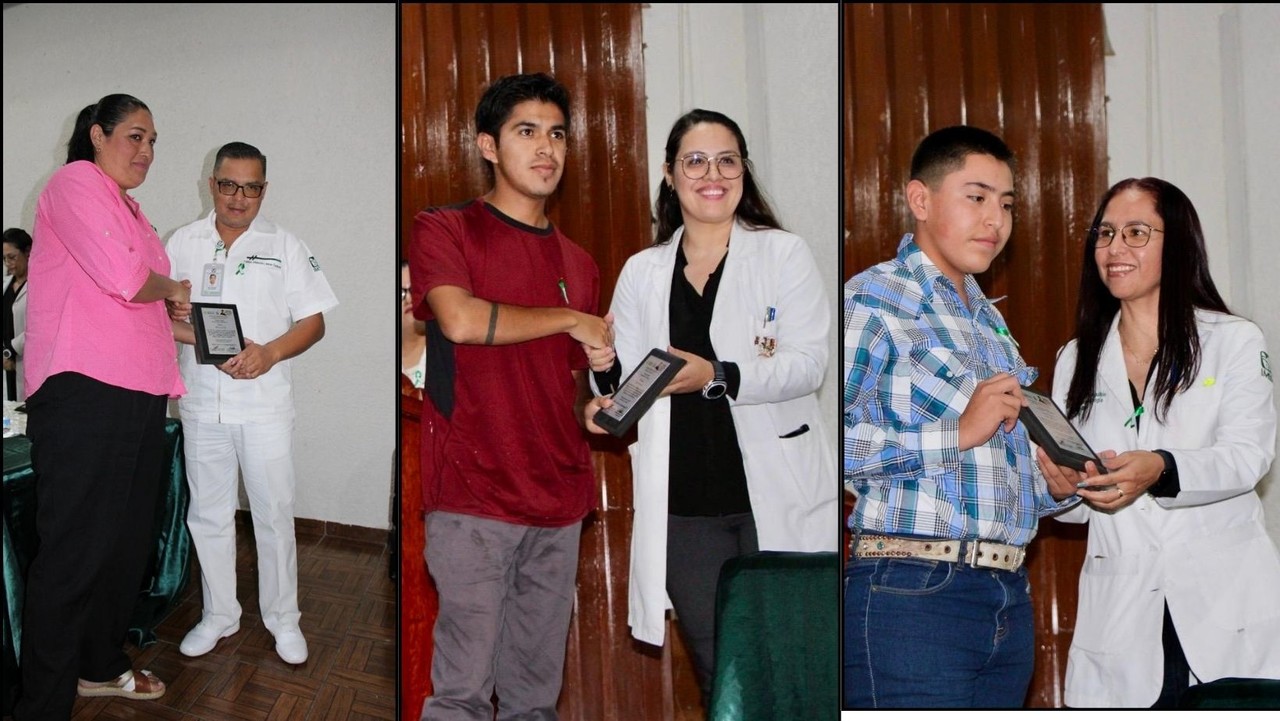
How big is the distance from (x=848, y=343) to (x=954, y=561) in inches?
19.8

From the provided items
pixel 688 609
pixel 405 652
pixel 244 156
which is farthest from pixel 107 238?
pixel 688 609

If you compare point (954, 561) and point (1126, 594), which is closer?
point (954, 561)

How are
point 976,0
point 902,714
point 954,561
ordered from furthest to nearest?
point 976,0
point 902,714
point 954,561

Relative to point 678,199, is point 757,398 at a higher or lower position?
lower

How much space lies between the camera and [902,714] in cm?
208

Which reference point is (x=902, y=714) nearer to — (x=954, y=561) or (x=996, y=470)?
(x=954, y=561)

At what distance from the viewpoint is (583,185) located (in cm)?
207

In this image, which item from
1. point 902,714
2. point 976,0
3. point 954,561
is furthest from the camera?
point 976,0

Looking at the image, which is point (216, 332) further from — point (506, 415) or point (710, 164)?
point (710, 164)

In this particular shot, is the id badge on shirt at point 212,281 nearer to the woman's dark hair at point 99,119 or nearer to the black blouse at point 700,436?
the woman's dark hair at point 99,119

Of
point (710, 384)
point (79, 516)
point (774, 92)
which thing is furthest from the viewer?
point (774, 92)

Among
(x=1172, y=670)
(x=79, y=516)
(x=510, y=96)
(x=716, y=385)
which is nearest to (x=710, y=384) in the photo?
(x=716, y=385)

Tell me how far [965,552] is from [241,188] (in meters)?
1.62

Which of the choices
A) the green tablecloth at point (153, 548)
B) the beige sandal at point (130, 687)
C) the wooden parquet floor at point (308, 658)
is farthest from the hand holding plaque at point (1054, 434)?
the beige sandal at point (130, 687)
